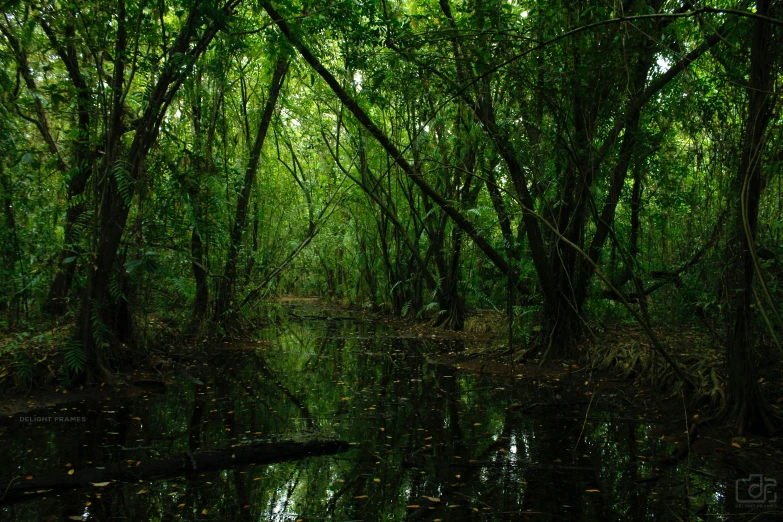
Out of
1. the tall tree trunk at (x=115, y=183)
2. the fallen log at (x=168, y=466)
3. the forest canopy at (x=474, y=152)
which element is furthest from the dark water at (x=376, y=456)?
the forest canopy at (x=474, y=152)

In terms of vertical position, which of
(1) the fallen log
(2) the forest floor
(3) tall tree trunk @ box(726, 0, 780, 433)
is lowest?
(1) the fallen log

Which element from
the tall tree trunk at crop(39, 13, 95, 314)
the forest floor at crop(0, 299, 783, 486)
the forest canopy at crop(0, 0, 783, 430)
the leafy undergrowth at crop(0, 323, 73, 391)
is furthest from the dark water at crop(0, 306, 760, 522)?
the tall tree trunk at crop(39, 13, 95, 314)

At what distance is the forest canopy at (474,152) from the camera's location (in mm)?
5086

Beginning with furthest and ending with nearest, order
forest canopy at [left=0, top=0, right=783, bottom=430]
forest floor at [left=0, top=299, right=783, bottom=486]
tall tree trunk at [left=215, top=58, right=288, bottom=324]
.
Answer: tall tree trunk at [left=215, top=58, right=288, bottom=324] < forest canopy at [left=0, top=0, right=783, bottom=430] < forest floor at [left=0, top=299, right=783, bottom=486]

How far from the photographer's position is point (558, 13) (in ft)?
18.5

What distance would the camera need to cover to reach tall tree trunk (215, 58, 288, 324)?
11586 millimetres

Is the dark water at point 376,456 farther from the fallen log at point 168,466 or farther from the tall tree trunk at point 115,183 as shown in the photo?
the tall tree trunk at point 115,183

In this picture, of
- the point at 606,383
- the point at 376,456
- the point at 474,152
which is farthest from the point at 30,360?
the point at 474,152

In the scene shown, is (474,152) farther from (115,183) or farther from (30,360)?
(30,360)

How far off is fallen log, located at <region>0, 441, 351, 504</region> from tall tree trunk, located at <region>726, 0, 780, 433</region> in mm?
3893

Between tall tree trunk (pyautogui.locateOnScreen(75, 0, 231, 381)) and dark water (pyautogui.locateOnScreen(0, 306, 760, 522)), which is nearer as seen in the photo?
dark water (pyautogui.locateOnScreen(0, 306, 760, 522))

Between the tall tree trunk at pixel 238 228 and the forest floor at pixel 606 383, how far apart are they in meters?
1.37

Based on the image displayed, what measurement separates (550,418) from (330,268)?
84.4 ft

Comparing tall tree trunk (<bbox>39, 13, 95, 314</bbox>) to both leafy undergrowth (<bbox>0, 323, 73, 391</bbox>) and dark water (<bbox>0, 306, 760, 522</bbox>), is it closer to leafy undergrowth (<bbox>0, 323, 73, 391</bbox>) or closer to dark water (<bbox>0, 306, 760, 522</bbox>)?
leafy undergrowth (<bbox>0, 323, 73, 391</bbox>)
